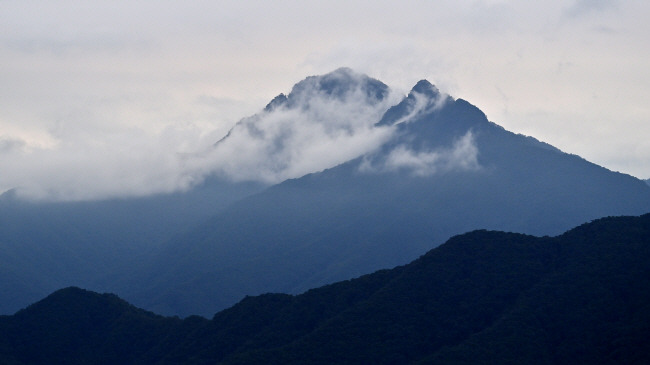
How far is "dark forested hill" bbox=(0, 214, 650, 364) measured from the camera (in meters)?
90.4

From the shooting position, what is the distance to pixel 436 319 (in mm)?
98438

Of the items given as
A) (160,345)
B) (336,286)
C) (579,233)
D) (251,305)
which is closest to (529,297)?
(579,233)

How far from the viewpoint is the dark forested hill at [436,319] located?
90375 millimetres

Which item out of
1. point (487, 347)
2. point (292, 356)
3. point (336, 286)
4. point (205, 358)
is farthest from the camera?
point (336, 286)

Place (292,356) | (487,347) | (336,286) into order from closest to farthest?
(487,347), (292,356), (336,286)

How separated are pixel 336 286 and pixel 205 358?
18.3 metres

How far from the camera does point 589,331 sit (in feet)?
298

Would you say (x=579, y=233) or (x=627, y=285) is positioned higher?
(x=579, y=233)

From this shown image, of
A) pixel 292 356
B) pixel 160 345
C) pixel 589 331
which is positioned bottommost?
pixel 589 331

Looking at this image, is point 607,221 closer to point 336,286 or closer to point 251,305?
point 336,286

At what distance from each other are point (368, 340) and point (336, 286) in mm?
17143

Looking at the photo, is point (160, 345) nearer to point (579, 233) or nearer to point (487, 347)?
point (487, 347)

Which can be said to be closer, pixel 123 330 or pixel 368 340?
pixel 368 340

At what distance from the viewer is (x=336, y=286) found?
112m
